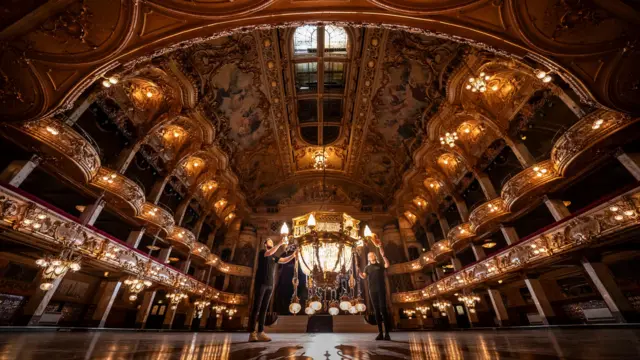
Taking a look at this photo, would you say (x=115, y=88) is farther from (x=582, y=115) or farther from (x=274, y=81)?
(x=582, y=115)

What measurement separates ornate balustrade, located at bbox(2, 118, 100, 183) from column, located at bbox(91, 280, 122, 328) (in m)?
4.62

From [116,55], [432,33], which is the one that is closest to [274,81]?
[116,55]

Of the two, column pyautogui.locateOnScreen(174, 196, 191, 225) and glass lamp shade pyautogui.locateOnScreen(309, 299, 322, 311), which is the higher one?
column pyautogui.locateOnScreen(174, 196, 191, 225)

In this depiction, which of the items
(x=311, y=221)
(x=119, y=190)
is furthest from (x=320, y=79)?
(x=311, y=221)

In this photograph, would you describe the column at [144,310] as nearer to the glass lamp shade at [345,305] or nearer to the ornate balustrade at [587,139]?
the glass lamp shade at [345,305]

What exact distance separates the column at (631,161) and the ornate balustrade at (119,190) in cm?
1642

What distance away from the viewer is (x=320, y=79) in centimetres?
1269

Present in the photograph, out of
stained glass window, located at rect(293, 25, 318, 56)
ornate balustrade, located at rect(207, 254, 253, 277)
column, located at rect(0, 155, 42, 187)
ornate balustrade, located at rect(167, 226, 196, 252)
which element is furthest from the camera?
ornate balustrade, located at rect(207, 254, 253, 277)

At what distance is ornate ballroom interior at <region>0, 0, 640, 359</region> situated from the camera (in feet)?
16.8

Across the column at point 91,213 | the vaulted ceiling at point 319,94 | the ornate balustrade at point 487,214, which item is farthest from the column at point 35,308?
the ornate balustrade at point 487,214

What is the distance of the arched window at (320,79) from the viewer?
11.3 metres

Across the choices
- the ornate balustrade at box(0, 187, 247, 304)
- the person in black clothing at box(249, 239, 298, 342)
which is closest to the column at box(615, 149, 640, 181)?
the person in black clothing at box(249, 239, 298, 342)

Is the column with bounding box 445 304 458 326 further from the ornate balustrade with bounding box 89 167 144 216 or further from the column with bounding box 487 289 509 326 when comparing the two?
the ornate balustrade with bounding box 89 167 144 216

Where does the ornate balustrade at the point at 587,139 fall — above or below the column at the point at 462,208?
below
